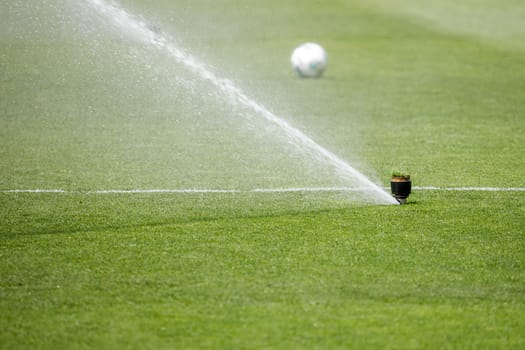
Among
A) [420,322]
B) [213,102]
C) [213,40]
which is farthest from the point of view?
[213,40]

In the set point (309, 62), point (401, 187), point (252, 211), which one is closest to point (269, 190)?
point (252, 211)

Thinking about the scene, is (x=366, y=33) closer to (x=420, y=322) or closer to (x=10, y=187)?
(x=10, y=187)

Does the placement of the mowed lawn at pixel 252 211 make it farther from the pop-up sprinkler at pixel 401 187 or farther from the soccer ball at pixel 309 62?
the soccer ball at pixel 309 62

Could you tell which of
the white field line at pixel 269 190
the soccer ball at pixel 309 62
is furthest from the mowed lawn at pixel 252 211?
the soccer ball at pixel 309 62

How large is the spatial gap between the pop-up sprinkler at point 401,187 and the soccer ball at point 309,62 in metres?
10.2

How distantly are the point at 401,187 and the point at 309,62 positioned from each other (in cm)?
1035

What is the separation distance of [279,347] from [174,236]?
2.34 meters

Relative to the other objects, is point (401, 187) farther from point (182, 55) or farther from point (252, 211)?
point (182, 55)

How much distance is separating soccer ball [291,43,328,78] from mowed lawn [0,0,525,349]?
16.6 inches

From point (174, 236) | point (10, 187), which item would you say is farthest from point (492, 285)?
point (10, 187)

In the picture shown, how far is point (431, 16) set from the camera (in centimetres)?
2736

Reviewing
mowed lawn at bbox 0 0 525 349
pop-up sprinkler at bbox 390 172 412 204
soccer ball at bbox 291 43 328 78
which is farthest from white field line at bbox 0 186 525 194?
soccer ball at bbox 291 43 328 78

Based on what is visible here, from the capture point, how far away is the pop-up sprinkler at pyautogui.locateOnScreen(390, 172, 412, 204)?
24.5 feet

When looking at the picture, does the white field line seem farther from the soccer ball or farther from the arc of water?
the soccer ball
